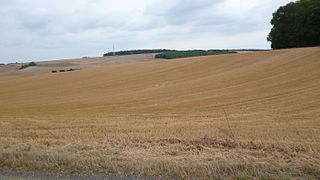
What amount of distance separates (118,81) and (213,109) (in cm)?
2108

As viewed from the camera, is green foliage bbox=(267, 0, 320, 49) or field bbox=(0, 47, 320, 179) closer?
field bbox=(0, 47, 320, 179)

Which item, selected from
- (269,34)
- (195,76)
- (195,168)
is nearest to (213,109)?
(195,168)

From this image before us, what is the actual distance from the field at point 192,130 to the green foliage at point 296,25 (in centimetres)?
2417

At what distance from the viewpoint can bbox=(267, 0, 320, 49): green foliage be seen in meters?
55.3

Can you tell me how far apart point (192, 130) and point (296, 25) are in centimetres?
5695

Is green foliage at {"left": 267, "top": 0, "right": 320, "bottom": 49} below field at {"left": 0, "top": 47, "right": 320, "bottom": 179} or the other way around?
the other way around

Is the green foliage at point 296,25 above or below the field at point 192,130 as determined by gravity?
above

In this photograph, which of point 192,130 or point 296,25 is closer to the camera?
point 192,130

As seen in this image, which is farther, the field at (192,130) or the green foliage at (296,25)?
the green foliage at (296,25)

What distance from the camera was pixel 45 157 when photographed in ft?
19.8

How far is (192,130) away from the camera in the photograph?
10703 millimetres

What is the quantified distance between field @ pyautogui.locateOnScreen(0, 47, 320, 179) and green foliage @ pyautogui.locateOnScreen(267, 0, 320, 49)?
24.2 m

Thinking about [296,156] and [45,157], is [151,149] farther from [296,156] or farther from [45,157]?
[296,156]

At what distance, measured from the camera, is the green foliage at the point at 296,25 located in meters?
55.3
